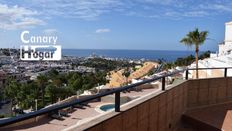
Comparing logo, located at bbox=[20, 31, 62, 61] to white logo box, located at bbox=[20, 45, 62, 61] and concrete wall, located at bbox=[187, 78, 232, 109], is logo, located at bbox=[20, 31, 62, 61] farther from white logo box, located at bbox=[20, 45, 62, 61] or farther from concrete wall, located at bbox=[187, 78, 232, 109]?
concrete wall, located at bbox=[187, 78, 232, 109]

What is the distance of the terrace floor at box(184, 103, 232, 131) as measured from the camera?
534cm

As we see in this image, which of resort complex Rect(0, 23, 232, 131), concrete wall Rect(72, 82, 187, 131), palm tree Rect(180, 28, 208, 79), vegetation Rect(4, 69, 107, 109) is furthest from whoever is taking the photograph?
vegetation Rect(4, 69, 107, 109)

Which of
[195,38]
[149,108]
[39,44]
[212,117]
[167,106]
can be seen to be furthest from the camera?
[39,44]

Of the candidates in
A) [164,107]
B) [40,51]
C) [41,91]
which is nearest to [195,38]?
[164,107]

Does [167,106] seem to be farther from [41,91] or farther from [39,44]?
[39,44]

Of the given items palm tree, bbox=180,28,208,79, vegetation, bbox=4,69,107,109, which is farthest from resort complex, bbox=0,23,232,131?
vegetation, bbox=4,69,107,109

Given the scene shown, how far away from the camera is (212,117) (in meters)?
5.82

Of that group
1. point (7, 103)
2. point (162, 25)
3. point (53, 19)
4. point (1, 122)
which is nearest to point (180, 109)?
point (1, 122)

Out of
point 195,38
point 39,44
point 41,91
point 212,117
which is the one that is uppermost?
point 39,44

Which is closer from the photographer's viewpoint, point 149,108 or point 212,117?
point 149,108

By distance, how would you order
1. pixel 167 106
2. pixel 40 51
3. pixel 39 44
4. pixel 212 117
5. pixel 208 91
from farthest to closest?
1. pixel 40 51
2. pixel 39 44
3. pixel 208 91
4. pixel 212 117
5. pixel 167 106

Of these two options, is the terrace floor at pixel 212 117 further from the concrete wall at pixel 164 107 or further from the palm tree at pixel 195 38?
the palm tree at pixel 195 38

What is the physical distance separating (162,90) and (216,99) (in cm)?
239

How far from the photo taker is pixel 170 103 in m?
5.03
